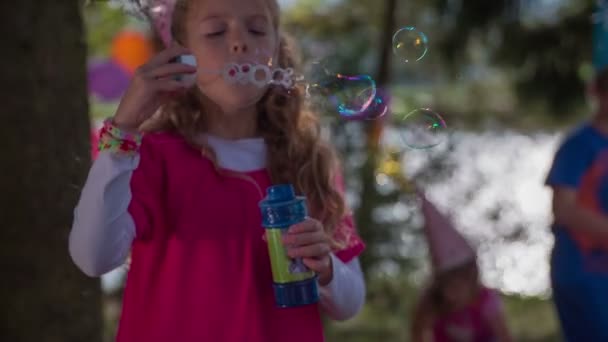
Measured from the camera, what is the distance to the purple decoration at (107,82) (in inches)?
315

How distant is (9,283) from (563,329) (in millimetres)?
1751

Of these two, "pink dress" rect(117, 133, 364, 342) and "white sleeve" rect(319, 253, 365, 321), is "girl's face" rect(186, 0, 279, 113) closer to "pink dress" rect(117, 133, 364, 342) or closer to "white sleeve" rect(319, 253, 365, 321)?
"pink dress" rect(117, 133, 364, 342)

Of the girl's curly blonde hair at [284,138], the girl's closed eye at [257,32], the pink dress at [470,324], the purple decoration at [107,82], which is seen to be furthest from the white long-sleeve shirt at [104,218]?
the purple decoration at [107,82]

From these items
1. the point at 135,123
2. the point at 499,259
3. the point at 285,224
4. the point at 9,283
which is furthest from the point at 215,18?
the point at 499,259

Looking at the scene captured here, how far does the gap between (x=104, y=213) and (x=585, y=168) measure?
198cm

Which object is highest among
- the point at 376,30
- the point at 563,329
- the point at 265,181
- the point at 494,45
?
the point at 376,30

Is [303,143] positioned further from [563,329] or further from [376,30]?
[376,30]

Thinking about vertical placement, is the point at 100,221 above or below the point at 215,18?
below

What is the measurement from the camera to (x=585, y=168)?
10.5 ft

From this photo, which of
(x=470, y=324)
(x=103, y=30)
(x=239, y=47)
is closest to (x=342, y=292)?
(x=239, y=47)

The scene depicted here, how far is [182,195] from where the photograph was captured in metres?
1.85

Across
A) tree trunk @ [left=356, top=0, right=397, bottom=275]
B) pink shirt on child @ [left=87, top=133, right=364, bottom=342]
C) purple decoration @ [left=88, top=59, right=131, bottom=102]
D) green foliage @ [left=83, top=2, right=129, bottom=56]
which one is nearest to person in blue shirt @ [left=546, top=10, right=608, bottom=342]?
pink shirt on child @ [left=87, top=133, right=364, bottom=342]

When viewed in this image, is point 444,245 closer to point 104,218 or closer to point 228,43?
point 228,43

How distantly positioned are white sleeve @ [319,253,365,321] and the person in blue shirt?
1301mm
